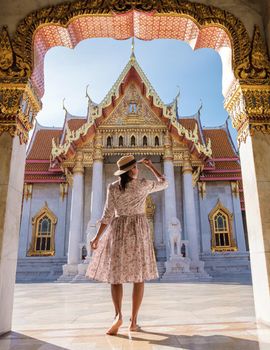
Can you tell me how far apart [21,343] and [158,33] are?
10.9 ft

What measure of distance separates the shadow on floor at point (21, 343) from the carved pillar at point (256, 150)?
1.71 meters

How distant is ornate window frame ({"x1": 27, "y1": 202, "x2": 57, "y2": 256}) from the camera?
44.8 feet

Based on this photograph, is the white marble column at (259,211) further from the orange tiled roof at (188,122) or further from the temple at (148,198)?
the orange tiled roof at (188,122)

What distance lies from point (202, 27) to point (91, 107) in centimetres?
953

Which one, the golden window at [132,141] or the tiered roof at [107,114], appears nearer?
the tiered roof at [107,114]

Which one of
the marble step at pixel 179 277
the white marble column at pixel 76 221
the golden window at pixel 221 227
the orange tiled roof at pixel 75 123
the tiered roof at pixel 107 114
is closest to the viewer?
the marble step at pixel 179 277

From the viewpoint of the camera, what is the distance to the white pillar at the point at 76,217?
37.0ft

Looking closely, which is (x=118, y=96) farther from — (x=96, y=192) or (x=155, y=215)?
(x=155, y=215)

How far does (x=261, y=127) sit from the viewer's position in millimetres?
2902

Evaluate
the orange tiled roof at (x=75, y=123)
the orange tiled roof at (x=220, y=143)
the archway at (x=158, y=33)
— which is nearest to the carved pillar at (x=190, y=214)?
the orange tiled roof at (x=220, y=143)

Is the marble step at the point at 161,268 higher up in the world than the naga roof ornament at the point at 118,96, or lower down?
lower down

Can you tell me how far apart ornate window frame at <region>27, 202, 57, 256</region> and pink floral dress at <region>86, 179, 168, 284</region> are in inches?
473

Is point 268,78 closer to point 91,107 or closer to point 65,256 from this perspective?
point 91,107

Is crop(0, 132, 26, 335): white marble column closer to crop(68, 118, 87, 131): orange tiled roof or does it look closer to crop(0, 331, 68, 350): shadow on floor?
crop(0, 331, 68, 350): shadow on floor
